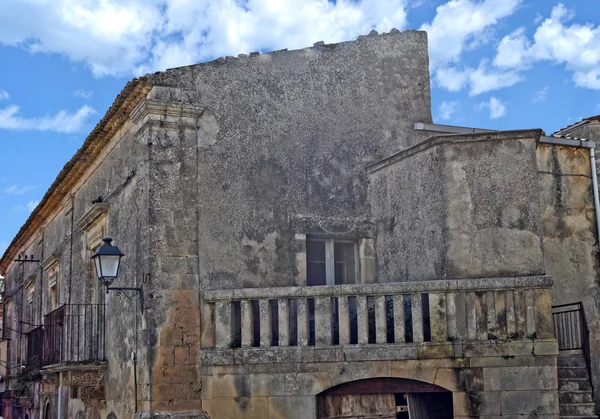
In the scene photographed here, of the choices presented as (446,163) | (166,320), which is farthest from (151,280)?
(446,163)

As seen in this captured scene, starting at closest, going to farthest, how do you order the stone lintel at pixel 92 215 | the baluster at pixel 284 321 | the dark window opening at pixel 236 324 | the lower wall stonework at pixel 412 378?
1. the lower wall stonework at pixel 412 378
2. the baluster at pixel 284 321
3. the dark window opening at pixel 236 324
4. the stone lintel at pixel 92 215

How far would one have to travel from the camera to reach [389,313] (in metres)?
9.75

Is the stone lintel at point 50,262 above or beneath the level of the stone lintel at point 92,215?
beneath

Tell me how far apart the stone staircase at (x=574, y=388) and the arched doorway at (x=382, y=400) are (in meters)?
1.31

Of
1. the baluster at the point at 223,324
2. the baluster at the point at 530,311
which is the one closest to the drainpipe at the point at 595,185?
the baluster at the point at 530,311

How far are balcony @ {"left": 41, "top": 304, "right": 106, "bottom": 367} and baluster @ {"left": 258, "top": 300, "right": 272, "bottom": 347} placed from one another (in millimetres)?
3682

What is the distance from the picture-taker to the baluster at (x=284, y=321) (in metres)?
9.43

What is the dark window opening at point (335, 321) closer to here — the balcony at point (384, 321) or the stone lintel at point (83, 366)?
the balcony at point (384, 321)

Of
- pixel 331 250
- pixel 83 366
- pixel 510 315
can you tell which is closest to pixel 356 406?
pixel 510 315

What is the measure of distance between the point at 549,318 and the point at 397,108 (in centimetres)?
422

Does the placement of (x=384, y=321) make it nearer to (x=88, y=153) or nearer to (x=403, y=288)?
(x=403, y=288)

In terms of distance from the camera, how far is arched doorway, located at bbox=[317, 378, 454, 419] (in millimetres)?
9227

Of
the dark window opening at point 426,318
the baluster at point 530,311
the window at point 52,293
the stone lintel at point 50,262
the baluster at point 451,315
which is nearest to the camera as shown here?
the baluster at point 530,311

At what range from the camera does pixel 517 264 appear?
9.49 m
